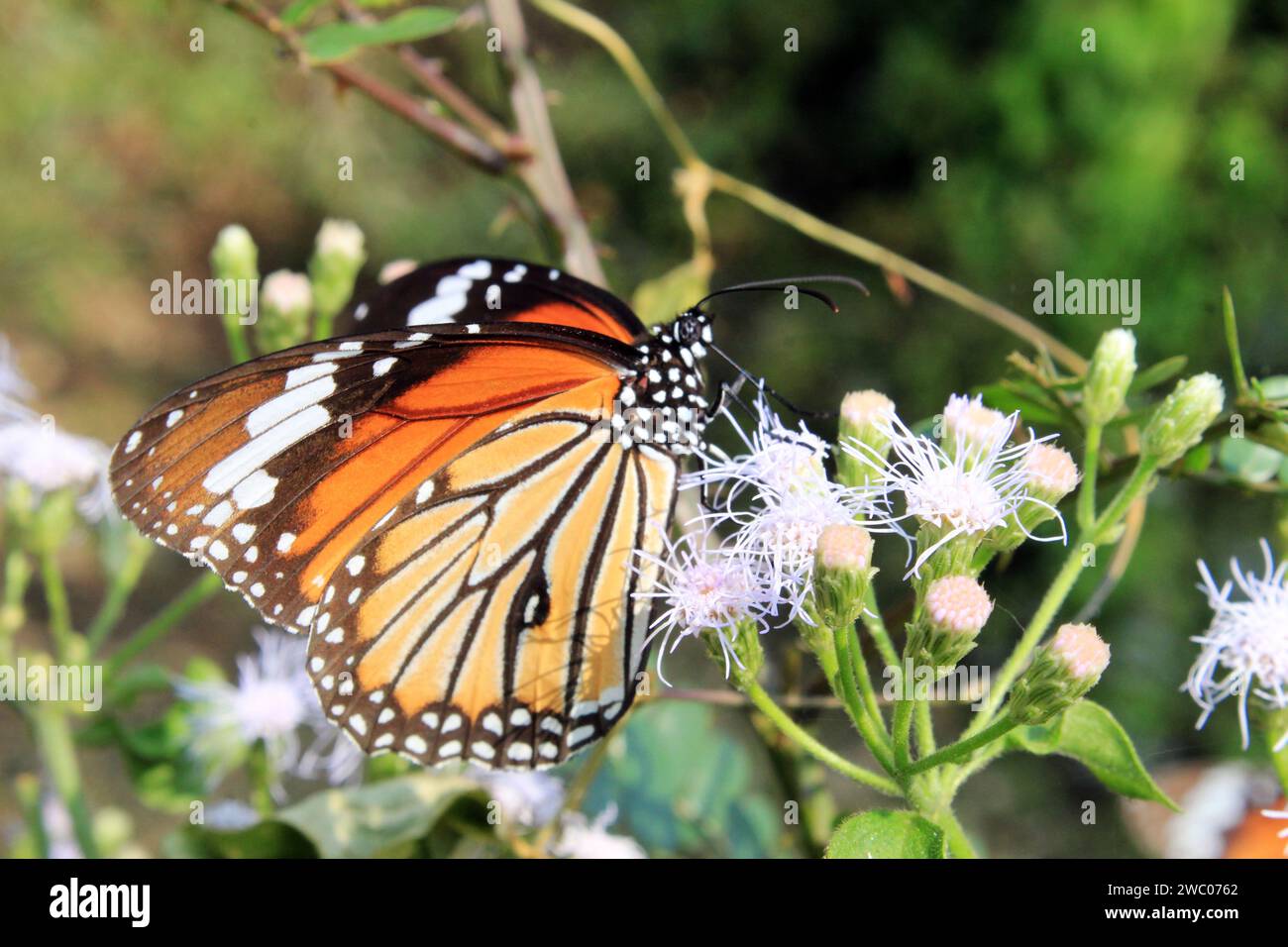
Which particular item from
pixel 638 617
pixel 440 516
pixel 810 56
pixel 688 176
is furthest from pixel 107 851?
pixel 810 56

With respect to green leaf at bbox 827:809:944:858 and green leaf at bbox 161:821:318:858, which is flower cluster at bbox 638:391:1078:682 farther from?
green leaf at bbox 161:821:318:858

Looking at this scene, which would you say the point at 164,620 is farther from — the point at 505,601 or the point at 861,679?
the point at 861,679

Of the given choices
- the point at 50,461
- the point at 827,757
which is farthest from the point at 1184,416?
the point at 50,461

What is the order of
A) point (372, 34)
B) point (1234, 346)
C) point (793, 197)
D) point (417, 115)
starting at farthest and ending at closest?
point (793, 197) < point (417, 115) < point (372, 34) < point (1234, 346)

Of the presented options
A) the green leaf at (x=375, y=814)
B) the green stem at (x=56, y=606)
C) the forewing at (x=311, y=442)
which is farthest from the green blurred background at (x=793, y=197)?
the green stem at (x=56, y=606)
